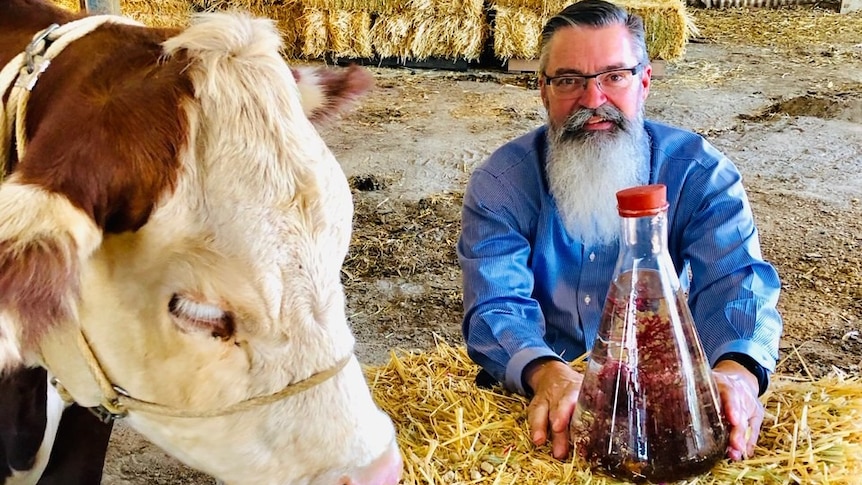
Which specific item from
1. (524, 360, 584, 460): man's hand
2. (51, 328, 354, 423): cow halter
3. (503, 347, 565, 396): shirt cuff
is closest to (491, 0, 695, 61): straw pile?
(503, 347, 565, 396): shirt cuff

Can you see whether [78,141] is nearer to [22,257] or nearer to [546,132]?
[22,257]

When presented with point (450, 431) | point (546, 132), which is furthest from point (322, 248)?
point (546, 132)

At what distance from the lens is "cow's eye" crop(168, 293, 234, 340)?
1.42 meters

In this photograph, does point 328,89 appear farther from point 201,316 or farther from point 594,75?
point 594,75

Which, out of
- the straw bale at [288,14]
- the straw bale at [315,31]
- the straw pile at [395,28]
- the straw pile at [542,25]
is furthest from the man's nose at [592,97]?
the straw bale at [288,14]

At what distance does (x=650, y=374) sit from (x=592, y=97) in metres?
1.31

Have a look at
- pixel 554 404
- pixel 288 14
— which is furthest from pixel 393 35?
pixel 554 404

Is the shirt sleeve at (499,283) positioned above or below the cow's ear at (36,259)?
below

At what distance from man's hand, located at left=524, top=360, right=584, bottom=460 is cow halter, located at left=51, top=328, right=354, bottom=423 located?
0.52 m

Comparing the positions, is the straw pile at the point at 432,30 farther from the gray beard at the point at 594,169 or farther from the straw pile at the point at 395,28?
the gray beard at the point at 594,169

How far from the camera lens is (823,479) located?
1.66m

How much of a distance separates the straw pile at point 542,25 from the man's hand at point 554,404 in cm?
737

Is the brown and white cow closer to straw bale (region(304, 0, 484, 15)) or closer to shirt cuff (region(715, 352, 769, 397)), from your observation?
shirt cuff (region(715, 352, 769, 397))

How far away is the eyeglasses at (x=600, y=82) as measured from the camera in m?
2.63
